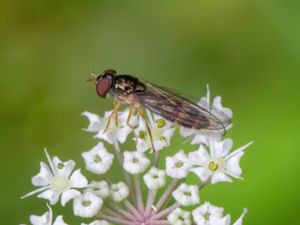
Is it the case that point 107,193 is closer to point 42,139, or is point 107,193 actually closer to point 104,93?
point 104,93

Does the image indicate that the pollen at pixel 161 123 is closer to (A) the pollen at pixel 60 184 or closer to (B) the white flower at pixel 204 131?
(B) the white flower at pixel 204 131

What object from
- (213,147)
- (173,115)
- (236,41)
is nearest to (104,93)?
(173,115)

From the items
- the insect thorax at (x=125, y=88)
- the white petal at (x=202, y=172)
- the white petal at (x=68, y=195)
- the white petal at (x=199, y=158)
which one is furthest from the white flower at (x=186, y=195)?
the insect thorax at (x=125, y=88)

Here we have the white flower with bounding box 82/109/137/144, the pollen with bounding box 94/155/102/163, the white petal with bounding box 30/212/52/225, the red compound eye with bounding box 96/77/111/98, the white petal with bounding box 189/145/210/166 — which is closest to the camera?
the white petal with bounding box 30/212/52/225

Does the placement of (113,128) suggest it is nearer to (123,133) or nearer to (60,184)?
(123,133)

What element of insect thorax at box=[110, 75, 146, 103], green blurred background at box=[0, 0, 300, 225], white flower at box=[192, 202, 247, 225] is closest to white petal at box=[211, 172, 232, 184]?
white flower at box=[192, 202, 247, 225]

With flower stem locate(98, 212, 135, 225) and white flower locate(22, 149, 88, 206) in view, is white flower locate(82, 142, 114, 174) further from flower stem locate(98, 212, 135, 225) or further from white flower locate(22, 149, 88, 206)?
flower stem locate(98, 212, 135, 225)

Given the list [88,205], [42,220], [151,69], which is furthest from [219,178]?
[151,69]
